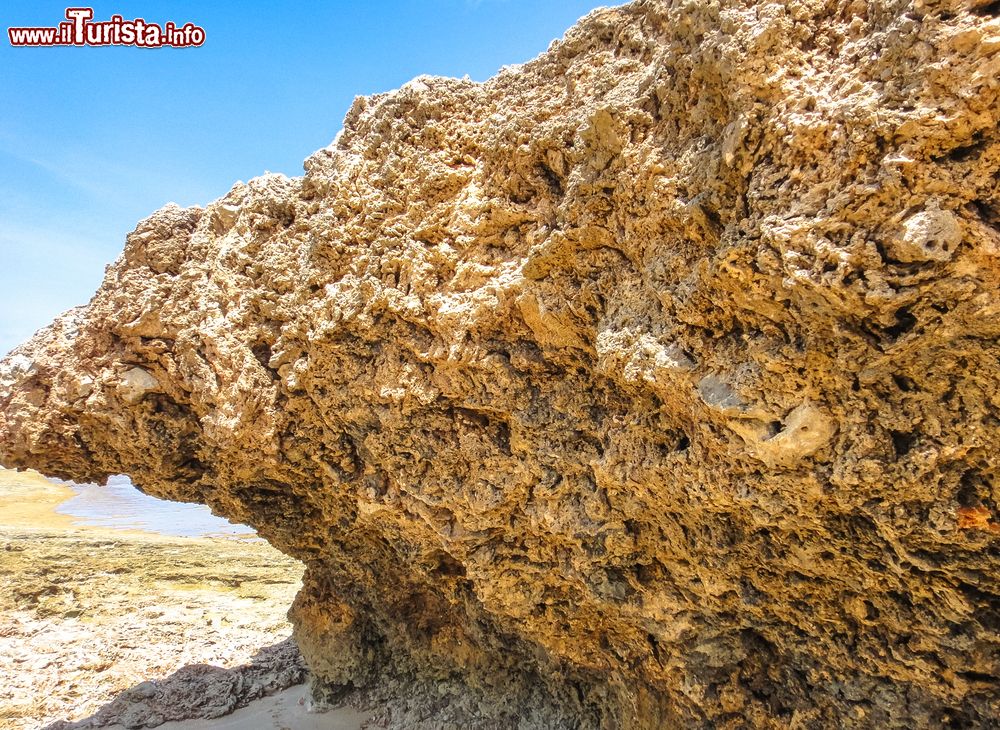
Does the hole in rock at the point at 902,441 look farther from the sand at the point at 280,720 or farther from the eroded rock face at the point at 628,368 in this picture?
the sand at the point at 280,720

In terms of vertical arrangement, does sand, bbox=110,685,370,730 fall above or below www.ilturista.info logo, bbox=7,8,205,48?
below

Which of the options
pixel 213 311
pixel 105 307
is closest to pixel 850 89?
pixel 213 311

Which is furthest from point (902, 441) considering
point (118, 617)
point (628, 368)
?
point (118, 617)

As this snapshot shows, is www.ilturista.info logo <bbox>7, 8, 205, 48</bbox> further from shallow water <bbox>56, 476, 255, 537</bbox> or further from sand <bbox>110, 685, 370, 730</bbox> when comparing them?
shallow water <bbox>56, 476, 255, 537</bbox>

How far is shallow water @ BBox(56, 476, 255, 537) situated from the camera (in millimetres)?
22734

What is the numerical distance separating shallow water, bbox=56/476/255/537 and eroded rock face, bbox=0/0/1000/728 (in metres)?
15.8

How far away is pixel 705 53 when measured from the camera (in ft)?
10.4

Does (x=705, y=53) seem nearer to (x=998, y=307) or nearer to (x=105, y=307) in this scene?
(x=998, y=307)

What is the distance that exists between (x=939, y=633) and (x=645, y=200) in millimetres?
2789

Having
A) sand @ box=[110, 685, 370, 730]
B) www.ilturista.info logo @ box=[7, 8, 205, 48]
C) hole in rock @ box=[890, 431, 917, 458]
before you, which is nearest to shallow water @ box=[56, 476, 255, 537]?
sand @ box=[110, 685, 370, 730]

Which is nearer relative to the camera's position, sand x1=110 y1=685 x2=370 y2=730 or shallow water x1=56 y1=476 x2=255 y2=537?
sand x1=110 y1=685 x2=370 y2=730

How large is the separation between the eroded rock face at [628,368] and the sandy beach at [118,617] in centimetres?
367

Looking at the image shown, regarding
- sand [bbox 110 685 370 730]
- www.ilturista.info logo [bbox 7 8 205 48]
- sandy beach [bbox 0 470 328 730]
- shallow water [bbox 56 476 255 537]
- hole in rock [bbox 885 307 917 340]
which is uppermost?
www.ilturista.info logo [bbox 7 8 205 48]

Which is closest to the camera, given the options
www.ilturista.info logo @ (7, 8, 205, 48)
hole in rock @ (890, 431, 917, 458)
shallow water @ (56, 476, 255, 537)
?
hole in rock @ (890, 431, 917, 458)
